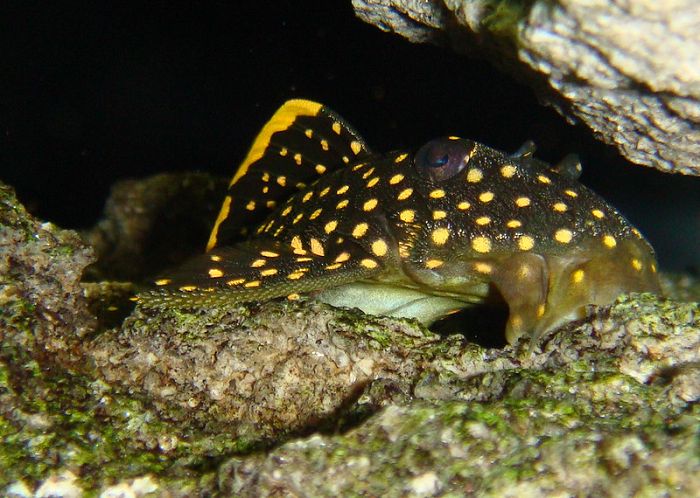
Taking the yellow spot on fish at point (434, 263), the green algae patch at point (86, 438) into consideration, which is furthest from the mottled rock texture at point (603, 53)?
the green algae patch at point (86, 438)

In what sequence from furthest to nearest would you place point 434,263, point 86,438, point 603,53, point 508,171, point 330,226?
point 330,226 < point 434,263 < point 508,171 < point 603,53 < point 86,438

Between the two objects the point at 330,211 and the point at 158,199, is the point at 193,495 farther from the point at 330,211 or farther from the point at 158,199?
the point at 158,199

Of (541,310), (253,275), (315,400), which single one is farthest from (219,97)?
(541,310)

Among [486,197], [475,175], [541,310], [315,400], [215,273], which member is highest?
[475,175]

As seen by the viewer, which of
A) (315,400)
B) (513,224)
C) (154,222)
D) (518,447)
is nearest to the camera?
(518,447)

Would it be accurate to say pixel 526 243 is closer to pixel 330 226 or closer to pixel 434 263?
pixel 434 263

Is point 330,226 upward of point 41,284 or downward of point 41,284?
upward

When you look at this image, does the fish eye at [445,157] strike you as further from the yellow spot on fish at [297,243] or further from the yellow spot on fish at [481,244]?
the yellow spot on fish at [297,243]
